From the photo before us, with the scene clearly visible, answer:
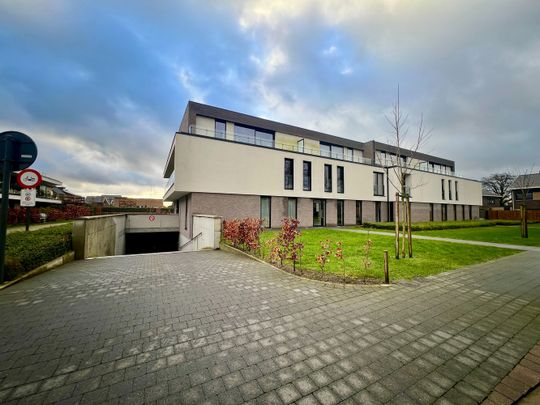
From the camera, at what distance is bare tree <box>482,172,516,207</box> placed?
2138 inches

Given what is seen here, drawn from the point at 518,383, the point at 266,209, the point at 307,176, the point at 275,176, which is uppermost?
the point at 307,176

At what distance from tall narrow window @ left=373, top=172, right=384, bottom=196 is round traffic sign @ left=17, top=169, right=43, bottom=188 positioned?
95.0 ft

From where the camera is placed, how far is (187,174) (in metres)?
16.8

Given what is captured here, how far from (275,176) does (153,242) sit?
662 inches

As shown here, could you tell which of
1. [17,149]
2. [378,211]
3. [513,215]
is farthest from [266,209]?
[513,215]

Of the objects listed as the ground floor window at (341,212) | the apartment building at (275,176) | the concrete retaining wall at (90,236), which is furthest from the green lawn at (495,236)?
the concrete retaining wall at (90,236)

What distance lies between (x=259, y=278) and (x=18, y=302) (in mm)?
4863

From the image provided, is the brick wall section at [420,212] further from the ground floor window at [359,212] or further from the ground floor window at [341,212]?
the ground floor window at [341,212]

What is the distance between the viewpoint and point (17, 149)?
211 inches

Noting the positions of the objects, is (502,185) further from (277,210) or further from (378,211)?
(277,210)

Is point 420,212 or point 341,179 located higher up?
point 341,179

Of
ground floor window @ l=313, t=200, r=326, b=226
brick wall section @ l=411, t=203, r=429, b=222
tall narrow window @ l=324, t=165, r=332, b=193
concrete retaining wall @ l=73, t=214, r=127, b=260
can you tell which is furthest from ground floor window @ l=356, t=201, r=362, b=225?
concrete retaining wall @ l=73, t=214, r=127, b=260

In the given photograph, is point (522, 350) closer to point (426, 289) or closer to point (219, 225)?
point (426, 289)

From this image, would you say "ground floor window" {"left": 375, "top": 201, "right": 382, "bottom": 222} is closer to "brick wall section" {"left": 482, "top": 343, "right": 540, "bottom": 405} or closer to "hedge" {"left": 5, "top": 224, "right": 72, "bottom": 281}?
"brick wall section" {"left": 482, "top": 343, "right": 540, "bottom": 405}
